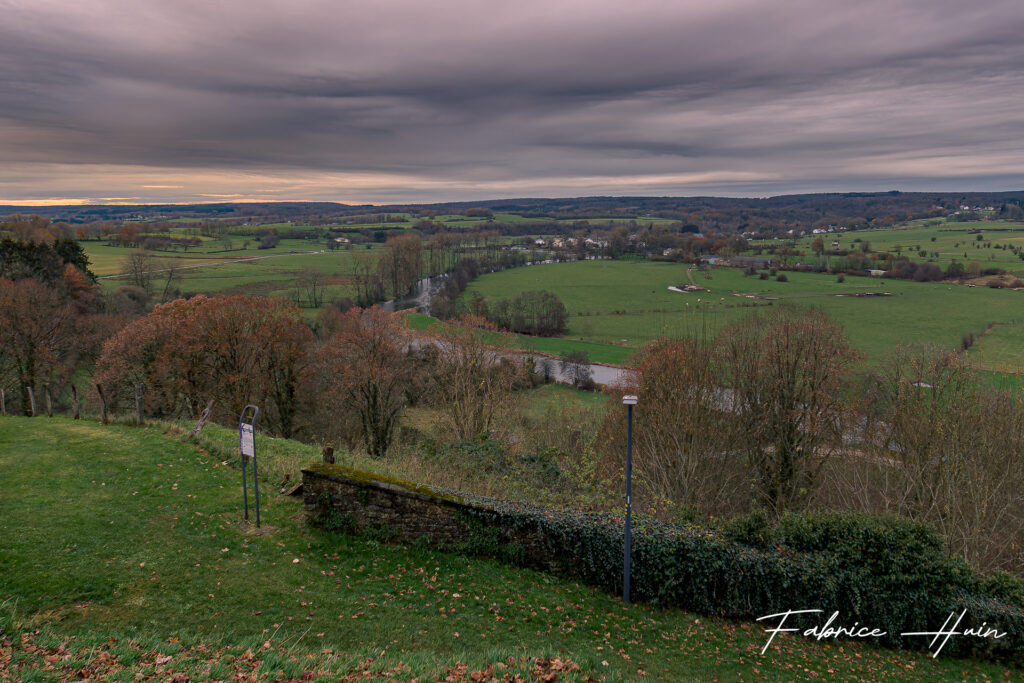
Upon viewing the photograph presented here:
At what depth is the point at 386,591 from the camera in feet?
37.8

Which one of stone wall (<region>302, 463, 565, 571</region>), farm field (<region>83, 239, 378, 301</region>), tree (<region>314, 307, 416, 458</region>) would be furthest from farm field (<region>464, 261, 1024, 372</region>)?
stone wall (<region>302, 463, 565, 571</region>)

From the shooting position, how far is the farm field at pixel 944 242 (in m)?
95.1

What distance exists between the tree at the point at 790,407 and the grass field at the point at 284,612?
1182 centimetres

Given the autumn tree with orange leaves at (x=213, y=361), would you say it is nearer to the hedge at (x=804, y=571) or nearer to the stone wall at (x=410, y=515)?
the stone wall at (x=410, y=515)

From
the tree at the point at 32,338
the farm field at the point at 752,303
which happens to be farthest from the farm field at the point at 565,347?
the tree at the point at 32,338

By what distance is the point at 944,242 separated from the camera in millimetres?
121688

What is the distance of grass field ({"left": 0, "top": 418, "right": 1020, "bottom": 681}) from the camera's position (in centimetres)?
837

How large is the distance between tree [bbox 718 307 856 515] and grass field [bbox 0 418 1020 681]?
11.8 meters

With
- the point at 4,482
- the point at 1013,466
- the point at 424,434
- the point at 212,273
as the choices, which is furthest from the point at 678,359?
the point at 212,273

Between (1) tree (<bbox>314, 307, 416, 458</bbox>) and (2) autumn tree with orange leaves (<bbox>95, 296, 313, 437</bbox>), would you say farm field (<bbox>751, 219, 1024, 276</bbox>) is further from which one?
(2) autumn tree with orange leaves (<bbox>95, 296, 313, 437</bbox>)

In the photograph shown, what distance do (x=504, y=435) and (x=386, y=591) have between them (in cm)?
1835

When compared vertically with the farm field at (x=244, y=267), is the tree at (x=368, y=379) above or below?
below

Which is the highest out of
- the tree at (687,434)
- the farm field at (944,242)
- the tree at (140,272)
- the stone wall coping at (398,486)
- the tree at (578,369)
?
the farm field at (944,242)

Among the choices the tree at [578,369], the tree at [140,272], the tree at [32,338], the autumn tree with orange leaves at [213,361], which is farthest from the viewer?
the tree at [140,272]
